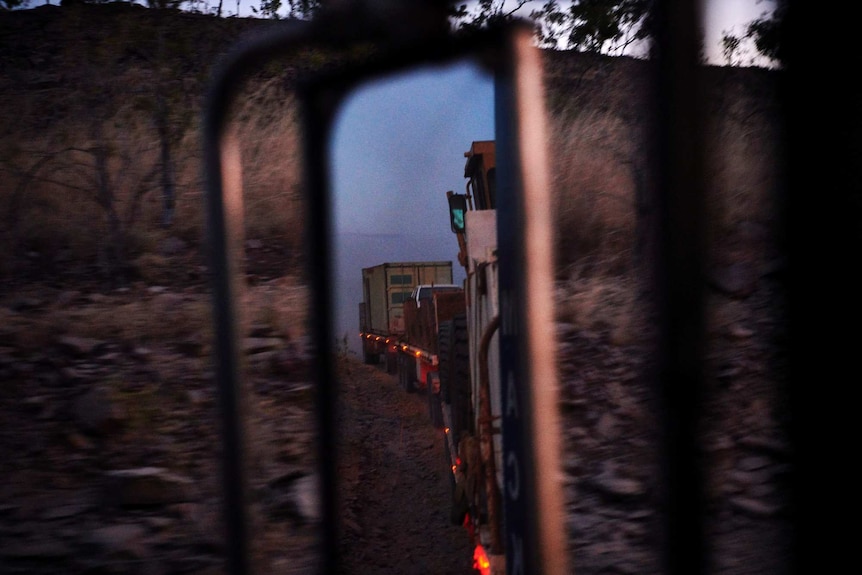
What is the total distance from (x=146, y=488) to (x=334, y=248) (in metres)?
3.99

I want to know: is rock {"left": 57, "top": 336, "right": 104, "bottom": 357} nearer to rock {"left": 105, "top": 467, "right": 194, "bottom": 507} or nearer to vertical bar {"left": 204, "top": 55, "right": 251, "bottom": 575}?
rock {"left": 105, "top": 467, "right": 194, "bottom": 507}

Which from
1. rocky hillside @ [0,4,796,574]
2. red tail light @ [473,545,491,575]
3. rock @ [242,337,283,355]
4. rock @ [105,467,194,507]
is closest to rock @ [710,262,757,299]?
rocky hillside @ [0,4,796,574]

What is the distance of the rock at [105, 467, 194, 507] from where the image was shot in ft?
16.7

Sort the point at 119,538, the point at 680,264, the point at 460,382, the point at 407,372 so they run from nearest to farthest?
1. the point at 680,264
2. the point at 119,538
3. the point at 460,382
4. the point at 407,372

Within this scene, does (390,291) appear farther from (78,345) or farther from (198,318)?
(78,345)

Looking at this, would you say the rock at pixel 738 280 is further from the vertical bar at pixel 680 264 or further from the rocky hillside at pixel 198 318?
the vertical bar at pixel 680 264

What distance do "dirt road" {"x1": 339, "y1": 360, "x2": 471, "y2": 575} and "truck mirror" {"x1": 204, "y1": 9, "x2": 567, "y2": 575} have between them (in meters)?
1.11

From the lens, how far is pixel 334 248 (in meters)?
1.99

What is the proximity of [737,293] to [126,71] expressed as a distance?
1202 cm

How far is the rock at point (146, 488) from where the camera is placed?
5.08m

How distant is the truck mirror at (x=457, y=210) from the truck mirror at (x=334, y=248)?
16.8 feet

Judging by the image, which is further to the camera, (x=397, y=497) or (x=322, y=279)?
(x=397, y=497)

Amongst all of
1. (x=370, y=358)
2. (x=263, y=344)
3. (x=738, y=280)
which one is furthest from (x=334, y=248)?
(x=370, y=358)

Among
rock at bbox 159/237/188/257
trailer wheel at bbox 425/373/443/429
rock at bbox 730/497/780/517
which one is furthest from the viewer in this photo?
rock at bbox 159/237/188/257
